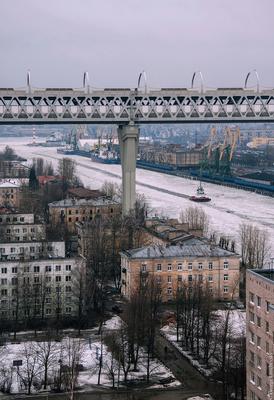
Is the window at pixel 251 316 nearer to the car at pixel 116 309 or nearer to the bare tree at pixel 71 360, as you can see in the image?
the bare tree at pixel 71 360

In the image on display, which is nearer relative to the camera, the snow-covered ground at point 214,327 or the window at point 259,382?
the window at point 259,382

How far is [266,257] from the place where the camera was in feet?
79.3

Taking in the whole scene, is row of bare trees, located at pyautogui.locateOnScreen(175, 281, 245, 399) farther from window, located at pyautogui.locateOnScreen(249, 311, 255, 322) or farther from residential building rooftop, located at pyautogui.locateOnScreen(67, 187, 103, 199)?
residential building rooftop, located at pyautogui.locateOnScreen(67, 187, 103, 199)

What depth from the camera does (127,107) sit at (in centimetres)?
2708

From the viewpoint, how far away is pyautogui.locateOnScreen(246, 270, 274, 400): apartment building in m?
10.8

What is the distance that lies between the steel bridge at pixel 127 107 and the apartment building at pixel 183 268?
6983mm

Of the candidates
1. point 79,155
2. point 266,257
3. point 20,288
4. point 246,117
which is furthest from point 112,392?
point 79,155

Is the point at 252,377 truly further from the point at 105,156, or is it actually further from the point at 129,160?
the point at 105,156

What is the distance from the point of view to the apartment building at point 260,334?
35.6 ft

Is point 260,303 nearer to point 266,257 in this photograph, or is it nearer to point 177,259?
point 177,259

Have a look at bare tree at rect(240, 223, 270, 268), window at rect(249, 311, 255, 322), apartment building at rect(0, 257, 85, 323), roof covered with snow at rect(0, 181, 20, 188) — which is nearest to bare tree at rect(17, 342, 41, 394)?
apartment building at rect(0, 257, 85, 323)

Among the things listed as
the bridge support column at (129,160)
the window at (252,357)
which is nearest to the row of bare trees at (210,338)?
the window at (252,357)

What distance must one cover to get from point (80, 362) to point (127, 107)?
13.5m

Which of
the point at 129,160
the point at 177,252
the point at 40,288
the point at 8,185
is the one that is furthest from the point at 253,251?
the point at 8,185
